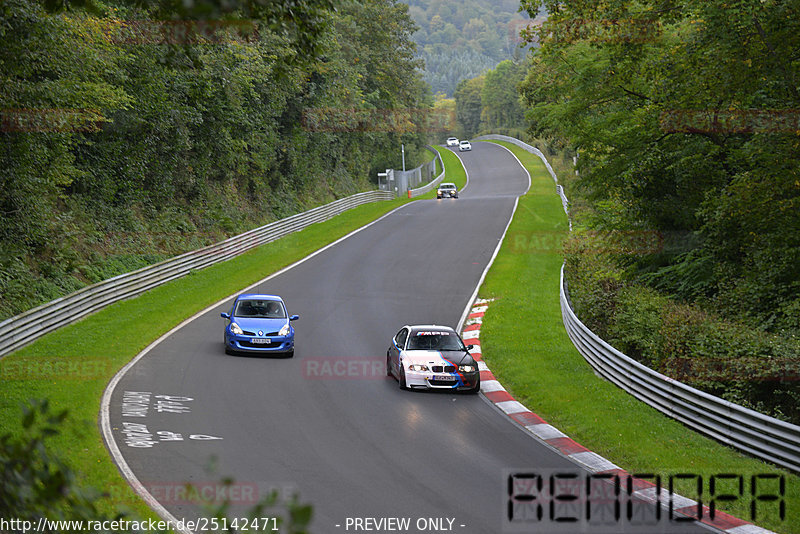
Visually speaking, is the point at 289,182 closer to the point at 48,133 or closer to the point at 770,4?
the point at 48,133

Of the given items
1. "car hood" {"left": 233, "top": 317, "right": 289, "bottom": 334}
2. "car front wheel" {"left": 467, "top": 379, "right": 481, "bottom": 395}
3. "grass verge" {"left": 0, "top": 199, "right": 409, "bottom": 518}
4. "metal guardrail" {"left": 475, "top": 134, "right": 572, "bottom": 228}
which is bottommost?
"car front wheel" {"left": 467, "top": 379, "right": 481, "bottom": 395}

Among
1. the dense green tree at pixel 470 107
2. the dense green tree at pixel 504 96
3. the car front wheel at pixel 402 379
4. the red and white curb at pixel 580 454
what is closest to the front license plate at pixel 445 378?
the car front wheel at pixel 402 379

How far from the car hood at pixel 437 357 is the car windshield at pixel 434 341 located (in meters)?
0.40

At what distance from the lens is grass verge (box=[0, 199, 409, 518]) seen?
11.6 meters

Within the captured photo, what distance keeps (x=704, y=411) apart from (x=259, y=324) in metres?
11.5

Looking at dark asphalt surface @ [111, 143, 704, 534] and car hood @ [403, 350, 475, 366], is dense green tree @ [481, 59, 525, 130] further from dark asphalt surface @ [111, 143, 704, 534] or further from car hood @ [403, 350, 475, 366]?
car hood @ [403, 350, 475, 366]

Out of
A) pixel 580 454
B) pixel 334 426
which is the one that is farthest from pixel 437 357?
pixel 580 454

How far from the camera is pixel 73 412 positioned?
48.0 ft

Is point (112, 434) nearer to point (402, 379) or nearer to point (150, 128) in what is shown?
point (402, 379)

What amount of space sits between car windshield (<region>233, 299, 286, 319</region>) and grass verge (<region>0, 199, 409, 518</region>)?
284 cm

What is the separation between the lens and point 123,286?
27.3 m

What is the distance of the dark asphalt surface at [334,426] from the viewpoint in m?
10.3

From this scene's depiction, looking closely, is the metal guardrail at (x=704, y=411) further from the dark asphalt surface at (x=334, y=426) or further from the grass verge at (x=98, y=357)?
the grass verge at (x=98, y=357)

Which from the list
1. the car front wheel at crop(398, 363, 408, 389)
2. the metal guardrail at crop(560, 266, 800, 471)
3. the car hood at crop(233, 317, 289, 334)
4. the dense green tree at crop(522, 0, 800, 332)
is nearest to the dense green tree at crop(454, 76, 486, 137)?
the dense green tree at crop(522, 0, 800, 332)
